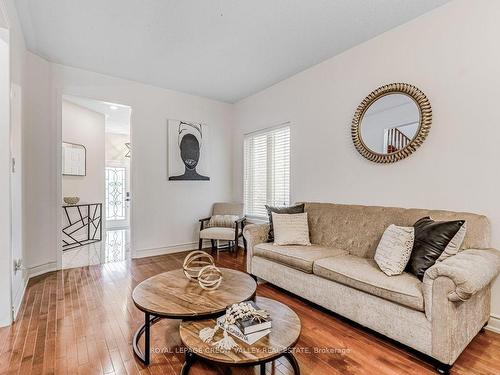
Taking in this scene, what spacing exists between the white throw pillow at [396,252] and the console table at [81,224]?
16.7 feet

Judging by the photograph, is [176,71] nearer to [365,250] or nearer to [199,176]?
[199,176]

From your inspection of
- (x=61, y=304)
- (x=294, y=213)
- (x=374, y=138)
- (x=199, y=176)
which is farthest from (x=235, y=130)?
(x=61, y=304)

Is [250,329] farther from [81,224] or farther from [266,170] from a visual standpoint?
[81,224]

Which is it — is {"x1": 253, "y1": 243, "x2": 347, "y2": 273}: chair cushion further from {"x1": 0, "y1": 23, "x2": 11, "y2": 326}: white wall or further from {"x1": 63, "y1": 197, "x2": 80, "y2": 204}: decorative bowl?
{"x1": 63, "y1": 197, "x2": 80, "y2": 204}: decorative bowl

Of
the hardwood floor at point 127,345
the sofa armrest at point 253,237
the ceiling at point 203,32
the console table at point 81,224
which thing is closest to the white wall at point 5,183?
the hardwood floor at point 127,345

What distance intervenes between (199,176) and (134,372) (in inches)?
136

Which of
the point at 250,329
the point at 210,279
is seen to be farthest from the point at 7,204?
the point at 250,329

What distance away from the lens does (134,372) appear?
5.38 ft

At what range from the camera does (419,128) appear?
2525 mm

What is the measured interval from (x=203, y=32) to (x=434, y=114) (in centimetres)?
244

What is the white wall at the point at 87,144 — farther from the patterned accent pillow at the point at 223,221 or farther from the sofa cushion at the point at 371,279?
the sofa cushion at the point at 371,279

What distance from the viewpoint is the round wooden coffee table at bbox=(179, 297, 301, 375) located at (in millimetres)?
1215

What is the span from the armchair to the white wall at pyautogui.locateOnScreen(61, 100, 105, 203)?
2.78 metres

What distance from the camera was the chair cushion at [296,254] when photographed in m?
2.54
